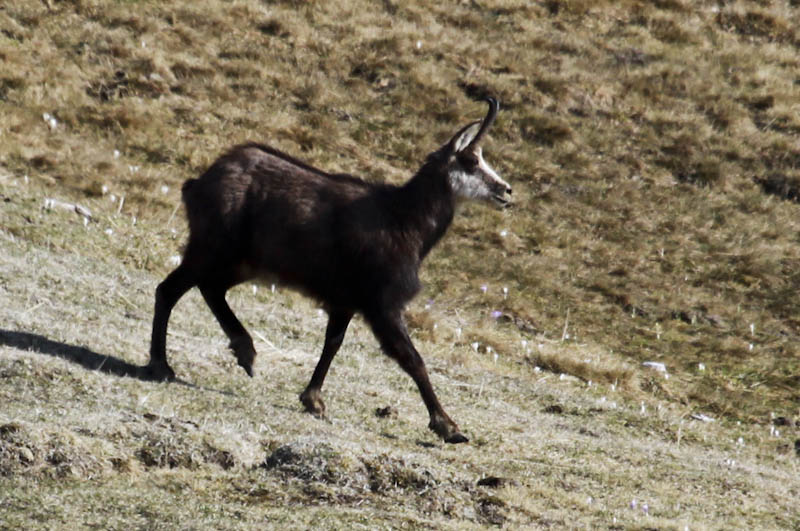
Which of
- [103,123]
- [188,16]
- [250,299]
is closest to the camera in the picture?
[250,299]

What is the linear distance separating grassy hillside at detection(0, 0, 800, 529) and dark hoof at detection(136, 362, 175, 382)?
10.5 inches

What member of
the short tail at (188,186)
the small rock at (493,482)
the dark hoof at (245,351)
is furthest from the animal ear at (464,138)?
the small rock at (493,482)

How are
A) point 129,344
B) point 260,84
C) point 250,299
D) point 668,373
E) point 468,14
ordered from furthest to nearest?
point 468,14 < point 260,84 < point 668,373 < point 250,299 < point 129,344

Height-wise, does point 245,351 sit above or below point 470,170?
below

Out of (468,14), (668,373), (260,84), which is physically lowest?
(668,373)

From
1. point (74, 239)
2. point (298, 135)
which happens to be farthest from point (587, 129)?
point (74, 239)

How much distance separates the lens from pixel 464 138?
1048 cm

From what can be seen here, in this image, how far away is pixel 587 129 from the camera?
24.8 metres

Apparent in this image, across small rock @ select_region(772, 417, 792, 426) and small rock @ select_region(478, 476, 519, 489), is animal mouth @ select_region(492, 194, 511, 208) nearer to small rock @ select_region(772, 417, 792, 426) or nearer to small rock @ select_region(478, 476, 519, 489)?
small rock @ select_region(478, 476, 519, 489)

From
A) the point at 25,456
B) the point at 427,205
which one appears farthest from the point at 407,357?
the point at 25,456

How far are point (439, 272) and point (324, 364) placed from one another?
9605mm

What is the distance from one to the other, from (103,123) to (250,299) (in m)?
8.29

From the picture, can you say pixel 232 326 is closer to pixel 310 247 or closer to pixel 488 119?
pixel 310 247

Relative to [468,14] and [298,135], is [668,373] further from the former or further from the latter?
[468,14]
